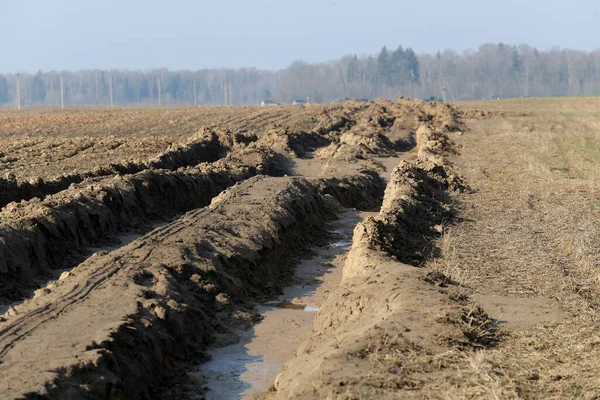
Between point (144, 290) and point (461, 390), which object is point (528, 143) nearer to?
point (144, 290)

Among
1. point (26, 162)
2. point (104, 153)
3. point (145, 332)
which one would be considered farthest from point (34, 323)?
point (104, 153)

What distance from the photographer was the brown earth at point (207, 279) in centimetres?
847

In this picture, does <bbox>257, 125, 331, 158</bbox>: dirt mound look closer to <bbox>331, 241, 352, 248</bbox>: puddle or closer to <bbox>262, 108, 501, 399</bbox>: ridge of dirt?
<bbox>331, 241, 352, 248</bbox>: puddle

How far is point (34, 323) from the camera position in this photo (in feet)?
32.0

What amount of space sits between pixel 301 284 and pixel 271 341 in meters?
3.44

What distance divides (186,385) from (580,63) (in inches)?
6819

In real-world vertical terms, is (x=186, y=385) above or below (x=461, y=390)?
below

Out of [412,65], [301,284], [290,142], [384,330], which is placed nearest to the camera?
[384,330]

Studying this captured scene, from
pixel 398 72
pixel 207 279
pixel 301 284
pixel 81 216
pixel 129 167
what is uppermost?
pixel 398 72

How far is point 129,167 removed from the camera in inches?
979

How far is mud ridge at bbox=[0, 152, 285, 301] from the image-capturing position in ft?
46.8

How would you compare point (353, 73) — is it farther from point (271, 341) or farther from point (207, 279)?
point (271, 341)

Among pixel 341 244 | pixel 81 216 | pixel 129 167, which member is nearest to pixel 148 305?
pixel 81 216

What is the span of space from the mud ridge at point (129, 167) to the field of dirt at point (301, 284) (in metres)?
0.07
